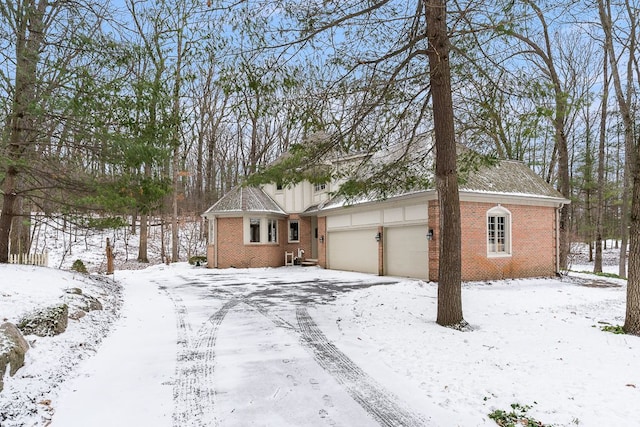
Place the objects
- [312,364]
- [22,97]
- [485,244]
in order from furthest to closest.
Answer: [485,244] < [22,97] < [312,364]

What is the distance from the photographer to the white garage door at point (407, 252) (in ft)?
44.2

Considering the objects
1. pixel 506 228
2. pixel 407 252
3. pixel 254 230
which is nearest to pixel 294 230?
pixel 254 230

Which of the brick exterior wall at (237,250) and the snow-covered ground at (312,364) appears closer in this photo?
the snow-covered ground at (312,364)

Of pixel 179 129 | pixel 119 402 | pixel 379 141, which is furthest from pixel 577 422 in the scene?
pixel 179 129

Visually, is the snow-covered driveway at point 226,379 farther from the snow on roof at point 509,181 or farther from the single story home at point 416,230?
the snow on roof at point 509,181

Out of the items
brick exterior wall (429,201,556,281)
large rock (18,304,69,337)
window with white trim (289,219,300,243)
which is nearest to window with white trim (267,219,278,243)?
window with white trim (289,219,300,243)

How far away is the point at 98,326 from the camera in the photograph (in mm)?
6410

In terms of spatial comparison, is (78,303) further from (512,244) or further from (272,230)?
(272,230)

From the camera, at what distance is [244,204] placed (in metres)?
19.9

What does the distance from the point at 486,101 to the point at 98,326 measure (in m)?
7.62

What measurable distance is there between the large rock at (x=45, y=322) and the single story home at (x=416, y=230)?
5.26m

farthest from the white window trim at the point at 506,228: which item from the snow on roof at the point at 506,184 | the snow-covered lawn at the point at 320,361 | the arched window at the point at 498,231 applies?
the snow-covered lawn at the point at 320,361

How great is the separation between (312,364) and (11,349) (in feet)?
10.2

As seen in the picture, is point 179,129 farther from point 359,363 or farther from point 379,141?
point 359,363
